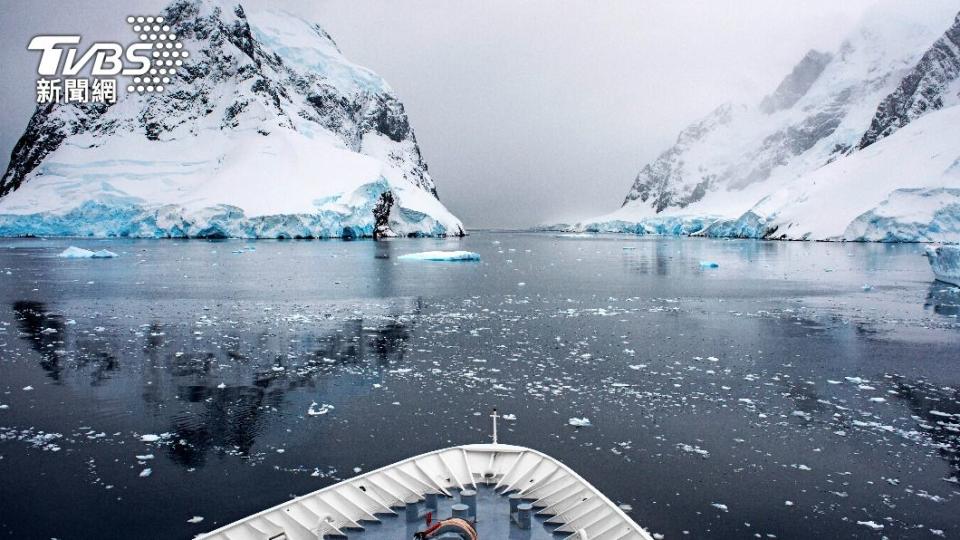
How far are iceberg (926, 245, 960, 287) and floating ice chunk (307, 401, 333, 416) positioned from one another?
35.4 meters

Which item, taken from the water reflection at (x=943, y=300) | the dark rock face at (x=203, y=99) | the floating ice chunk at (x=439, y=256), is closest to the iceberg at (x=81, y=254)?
the floating ice chunk at (x=439, y=256)

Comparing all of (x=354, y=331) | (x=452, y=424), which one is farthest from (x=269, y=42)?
(x=452, y=424)

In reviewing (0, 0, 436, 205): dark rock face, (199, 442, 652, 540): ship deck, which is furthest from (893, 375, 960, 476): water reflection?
(0, 0, 436, 205): dark rock face

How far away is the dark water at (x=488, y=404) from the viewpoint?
278 inches

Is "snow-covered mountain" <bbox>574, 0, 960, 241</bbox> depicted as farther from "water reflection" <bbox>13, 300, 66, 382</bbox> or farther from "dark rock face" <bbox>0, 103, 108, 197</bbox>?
"dark rock face" <bbox>0, 103, 108, 197</bbox>

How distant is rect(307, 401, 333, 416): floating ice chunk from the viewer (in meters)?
10.3

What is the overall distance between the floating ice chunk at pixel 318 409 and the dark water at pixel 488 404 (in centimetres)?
24

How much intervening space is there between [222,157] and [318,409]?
344 ft

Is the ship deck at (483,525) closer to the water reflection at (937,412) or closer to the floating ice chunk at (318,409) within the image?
the floating ice chunk at (318,409)

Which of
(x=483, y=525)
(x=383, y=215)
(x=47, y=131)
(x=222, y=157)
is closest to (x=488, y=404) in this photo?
(x=483, y=525)

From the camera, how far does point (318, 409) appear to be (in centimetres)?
1049

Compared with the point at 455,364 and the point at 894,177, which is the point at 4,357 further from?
the point at 894,177

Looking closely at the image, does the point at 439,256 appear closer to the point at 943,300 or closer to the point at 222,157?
the point at 943,300

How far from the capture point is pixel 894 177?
79.7m
